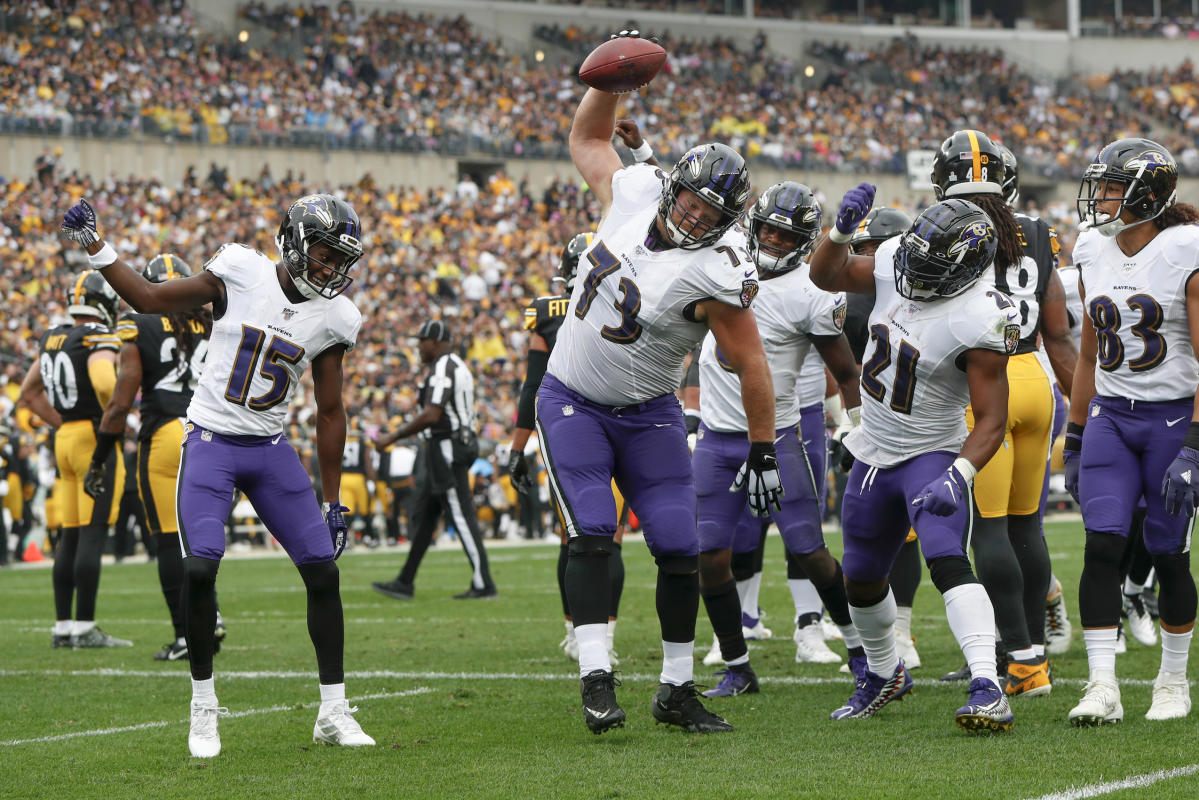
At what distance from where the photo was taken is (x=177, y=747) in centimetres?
546

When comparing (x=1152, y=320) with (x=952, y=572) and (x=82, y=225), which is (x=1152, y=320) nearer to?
(x=952, y=572)

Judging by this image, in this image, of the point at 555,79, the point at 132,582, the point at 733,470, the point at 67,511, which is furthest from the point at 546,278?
the point at 733,470

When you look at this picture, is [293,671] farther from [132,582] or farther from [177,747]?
[132,582]

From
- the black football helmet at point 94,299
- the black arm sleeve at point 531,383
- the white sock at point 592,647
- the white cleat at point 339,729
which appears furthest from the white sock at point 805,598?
the black football helmet at point 94,299

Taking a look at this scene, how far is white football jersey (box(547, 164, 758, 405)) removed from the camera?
17.5 feet

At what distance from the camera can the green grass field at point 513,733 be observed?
451 cm

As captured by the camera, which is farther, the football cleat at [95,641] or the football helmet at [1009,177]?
the football cleat at [95,641]

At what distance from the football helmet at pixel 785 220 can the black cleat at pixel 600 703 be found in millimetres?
2047

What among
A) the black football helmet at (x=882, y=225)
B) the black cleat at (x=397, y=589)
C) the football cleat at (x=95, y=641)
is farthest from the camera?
the black cleat at (x=397, y=589)

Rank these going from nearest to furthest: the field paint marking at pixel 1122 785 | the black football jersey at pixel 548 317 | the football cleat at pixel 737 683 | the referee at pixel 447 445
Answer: the field paint marking at pixel 1122 785 < the football cleat at pixel 737 683 < the black football jersey at pixel 548 317 < the referee at pixel 447 445

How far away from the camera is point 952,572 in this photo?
17.5 feet

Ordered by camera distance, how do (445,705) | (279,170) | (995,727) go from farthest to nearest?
(279,170)
(445,705)
(995,727)

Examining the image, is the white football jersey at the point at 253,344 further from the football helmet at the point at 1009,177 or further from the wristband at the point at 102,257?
the football helmet at the point at 1009,177

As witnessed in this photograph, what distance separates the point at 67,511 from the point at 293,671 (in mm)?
2407
